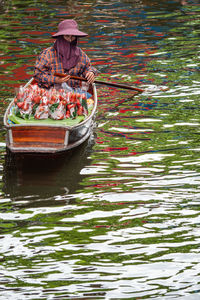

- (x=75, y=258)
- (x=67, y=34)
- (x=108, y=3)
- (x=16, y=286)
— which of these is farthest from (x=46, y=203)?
(x=108, y=3)

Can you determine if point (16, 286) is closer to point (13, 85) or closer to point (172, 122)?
point (172, 122)

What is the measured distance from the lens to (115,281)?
18.3 ft

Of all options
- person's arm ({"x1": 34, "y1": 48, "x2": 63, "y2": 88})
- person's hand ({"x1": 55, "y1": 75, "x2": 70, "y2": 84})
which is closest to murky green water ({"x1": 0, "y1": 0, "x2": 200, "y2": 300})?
person's hand ({"x1": 55, "y1": 75, "x2": 70, "y2": 84})

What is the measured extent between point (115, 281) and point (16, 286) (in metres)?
0.81

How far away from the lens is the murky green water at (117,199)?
5.62 metres

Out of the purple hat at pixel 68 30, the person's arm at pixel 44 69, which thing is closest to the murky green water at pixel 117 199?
the person's arm at pixel 44 69

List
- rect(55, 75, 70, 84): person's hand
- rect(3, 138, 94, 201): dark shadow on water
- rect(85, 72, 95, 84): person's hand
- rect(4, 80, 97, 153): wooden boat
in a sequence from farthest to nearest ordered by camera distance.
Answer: rect(85, 72, 95, 84): person's hand < rect(55, 75, 70, 84): person's hand < rect(4, 80, 97, 153): wooden boat < rect(3, 138, 94, 201): dark shadow on water

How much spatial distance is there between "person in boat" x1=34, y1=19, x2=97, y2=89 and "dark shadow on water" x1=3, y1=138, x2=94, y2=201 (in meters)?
1.14

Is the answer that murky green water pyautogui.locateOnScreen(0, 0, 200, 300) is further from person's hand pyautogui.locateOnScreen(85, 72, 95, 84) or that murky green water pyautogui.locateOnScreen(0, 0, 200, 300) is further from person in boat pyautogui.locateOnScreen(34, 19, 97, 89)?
person in boat pyautogui.locateOnScreen(34, 19, 97, 89)

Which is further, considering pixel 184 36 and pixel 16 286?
pixel 184 36

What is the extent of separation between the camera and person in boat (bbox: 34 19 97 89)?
9.51 meters

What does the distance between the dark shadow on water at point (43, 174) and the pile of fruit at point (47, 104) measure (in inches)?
20.1

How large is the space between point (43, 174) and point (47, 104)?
0.88 meters

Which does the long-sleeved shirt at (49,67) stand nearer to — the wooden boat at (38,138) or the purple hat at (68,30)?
the purple hat at (68,30)
